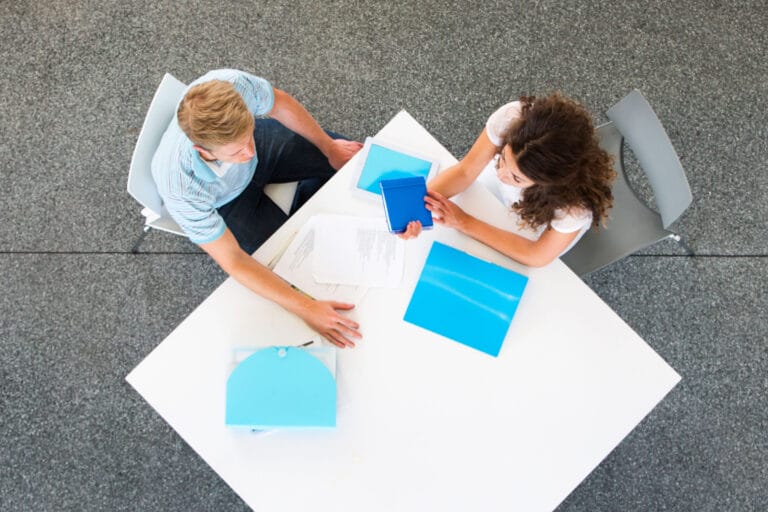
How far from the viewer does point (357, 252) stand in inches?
47.4

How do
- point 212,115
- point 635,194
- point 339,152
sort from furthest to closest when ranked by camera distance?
point 339,152 → point 635,194 → point 212,115

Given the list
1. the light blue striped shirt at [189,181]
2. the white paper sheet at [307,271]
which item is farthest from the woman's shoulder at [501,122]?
the light blue striped shirt at [189,181]

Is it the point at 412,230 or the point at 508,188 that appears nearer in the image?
the point at 412,230

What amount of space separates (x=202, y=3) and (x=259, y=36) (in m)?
0.23

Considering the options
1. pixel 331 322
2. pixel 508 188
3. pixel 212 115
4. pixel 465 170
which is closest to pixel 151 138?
pixel 212 115

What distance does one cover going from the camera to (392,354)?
3.79 ft

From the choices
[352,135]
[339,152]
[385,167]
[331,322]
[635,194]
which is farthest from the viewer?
[352,135]

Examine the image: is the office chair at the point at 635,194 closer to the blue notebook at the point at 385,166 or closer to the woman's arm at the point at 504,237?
the woman's arm at the point at 504,237

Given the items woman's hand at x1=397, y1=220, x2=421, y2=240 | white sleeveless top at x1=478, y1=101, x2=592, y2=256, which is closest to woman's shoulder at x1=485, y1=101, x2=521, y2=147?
white sleeveless top at x1=478, y1=101, x2=592, y2=256

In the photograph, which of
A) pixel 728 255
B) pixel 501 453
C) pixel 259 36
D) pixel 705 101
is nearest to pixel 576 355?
pixel 501 453

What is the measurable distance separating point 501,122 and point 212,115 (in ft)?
1.79

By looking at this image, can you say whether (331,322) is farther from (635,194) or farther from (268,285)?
(635,194)

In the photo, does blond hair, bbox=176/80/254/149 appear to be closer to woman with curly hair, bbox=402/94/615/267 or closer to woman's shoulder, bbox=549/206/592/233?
woman with curly hair, bbox=402/94/615/267

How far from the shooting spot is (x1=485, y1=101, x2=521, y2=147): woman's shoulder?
1.20 m
